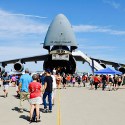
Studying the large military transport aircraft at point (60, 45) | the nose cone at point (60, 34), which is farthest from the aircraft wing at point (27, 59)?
the nose cone at point (60, 34)

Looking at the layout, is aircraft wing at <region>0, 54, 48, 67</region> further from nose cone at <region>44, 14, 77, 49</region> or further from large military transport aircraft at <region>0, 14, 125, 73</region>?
nose cone at <region>44, 14, 77, 49</region>

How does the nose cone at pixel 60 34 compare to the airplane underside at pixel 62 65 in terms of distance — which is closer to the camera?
the nose cone at pixel 60 34

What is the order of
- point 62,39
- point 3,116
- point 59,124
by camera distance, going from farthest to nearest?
point 62,39, point 3,116, point 59,124

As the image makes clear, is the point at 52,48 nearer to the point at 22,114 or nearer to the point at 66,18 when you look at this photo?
the point at 66,18

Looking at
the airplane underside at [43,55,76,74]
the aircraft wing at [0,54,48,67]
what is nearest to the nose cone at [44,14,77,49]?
the airplane underside at [43,55,76,74]

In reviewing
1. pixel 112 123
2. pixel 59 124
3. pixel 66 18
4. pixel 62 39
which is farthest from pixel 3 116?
pixel 66 18

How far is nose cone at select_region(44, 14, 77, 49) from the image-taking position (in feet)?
146

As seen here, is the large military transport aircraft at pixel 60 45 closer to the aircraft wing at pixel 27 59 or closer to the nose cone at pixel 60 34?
the nose cone at pixel 60 34

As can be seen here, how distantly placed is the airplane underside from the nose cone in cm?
188

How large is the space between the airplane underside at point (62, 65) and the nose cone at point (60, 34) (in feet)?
6.16

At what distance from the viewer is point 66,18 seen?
48.0 meters

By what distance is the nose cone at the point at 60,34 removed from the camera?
44.6m

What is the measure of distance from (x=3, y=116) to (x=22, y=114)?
84cm

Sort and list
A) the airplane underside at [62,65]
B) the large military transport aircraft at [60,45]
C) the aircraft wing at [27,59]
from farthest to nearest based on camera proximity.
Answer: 1. the aircraft wing at [27,59]
2. the airplane underside at [62,65]
3. the large military transport aircraft at [60,45]
